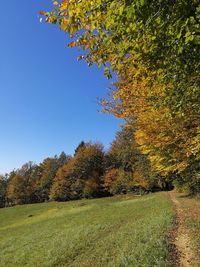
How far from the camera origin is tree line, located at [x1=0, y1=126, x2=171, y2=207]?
195 ft

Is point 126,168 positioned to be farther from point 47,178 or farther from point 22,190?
point 22,190

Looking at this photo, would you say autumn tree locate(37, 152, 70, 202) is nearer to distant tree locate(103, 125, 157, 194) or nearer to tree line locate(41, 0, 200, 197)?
distant tree locate(103, 125, 157, 194)

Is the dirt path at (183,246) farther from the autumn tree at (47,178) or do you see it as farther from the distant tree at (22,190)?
the distant tree at (22,190)

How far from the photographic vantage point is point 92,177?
75.1m

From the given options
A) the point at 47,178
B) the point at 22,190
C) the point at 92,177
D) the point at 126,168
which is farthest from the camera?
the point at 22,190

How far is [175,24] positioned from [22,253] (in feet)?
54.5

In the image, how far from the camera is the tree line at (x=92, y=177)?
59.3 m

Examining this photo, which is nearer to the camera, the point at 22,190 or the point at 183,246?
the point at 183,246

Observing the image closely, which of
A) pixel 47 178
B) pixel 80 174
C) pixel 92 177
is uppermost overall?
pixel 47 178

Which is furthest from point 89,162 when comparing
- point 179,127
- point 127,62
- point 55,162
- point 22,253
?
point 127,62

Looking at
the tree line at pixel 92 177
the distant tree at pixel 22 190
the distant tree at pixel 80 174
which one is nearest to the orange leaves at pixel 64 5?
the tree line at pixel 92 177

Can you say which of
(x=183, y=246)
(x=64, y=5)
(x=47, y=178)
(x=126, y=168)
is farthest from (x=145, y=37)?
(x=47, y=178)

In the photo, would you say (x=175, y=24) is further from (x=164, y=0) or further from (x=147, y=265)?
(x=147, y=265)

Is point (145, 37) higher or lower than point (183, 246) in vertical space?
higher
